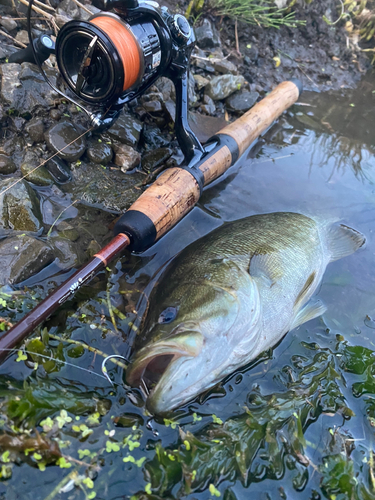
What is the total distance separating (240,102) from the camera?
532 cm

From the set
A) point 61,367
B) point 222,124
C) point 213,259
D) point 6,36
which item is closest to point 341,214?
point 222,124

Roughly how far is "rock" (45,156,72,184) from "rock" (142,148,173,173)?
3.01 ft

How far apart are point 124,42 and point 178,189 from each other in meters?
1.25

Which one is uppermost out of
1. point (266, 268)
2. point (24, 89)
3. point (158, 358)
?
point (24, 89)

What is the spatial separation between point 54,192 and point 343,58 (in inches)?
280

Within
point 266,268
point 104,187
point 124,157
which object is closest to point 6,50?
point 124,157

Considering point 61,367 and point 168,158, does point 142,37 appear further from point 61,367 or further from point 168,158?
point 61,367

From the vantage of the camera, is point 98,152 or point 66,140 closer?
point 66,140

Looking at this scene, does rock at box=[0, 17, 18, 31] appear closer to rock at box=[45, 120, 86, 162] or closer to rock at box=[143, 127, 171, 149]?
rock at box=[45, 120, 86, 162]

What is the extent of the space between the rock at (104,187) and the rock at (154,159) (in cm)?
29

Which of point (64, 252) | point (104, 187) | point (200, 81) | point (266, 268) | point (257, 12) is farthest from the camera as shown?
point (257, 12)

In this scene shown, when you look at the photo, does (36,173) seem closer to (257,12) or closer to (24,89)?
(24,89)

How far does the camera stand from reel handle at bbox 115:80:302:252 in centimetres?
281

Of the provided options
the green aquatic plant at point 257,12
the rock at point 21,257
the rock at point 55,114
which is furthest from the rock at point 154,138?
the green aquatic plant at point 257,12
